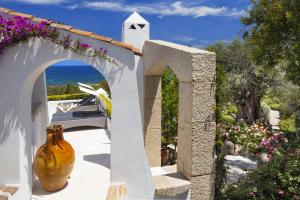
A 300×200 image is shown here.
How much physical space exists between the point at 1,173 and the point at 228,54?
2379cm

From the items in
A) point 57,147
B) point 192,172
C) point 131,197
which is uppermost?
point 57,147

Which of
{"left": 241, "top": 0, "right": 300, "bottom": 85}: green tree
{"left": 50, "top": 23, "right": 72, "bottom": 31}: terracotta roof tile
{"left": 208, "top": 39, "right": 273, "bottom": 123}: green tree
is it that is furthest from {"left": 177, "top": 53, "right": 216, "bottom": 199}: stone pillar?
{"left": 208, "top": 39, "right": 273, "bottom": 123}: green tree

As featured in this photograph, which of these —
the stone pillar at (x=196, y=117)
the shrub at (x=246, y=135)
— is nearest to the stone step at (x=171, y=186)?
the stone pillar at (x=196, y=117)

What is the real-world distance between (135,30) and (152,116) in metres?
2.89

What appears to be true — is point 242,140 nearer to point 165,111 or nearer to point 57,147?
point 165,111

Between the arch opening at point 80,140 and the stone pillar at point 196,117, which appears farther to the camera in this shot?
the arch opening at point 80,140

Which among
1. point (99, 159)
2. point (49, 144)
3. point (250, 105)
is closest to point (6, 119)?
point (49, 144)

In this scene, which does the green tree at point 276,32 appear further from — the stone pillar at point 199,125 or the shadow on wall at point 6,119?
the shadow on wall at point 6,119

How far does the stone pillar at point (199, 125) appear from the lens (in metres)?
6.44

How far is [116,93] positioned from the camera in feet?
20.4

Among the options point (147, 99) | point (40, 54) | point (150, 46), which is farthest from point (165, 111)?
point (40, 54)

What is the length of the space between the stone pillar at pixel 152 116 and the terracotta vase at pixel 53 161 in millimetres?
3183

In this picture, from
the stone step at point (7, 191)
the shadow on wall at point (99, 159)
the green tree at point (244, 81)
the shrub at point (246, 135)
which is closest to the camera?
the stone step at point (7, 191)

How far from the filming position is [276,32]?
1091cm
